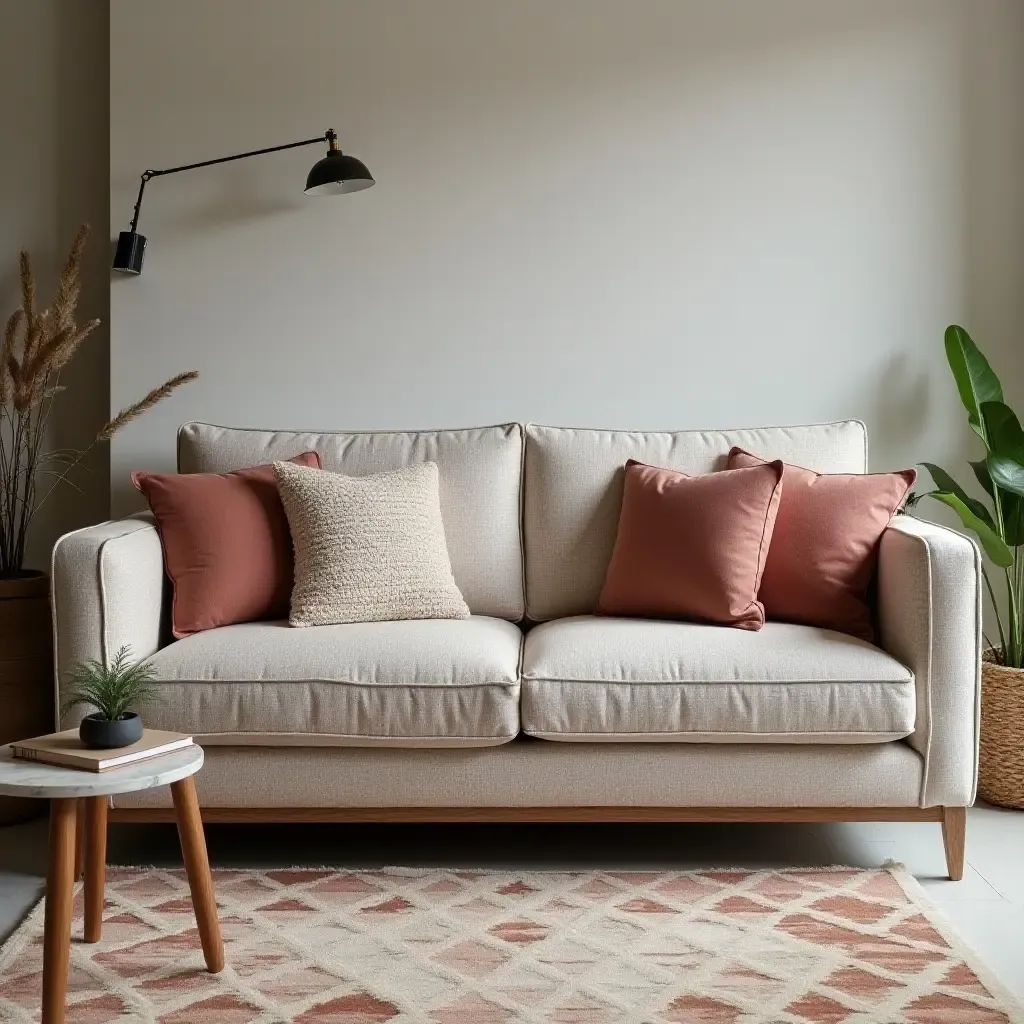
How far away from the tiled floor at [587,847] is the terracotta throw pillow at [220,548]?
51cm

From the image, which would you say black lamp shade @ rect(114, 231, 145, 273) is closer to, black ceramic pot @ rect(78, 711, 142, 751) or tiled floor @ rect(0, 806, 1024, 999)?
tiled floor @ rect(0, 806, 1024, 999)

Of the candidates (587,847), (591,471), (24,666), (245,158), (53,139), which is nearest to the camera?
(587,847)

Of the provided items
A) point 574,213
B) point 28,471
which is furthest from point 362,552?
point 574,213

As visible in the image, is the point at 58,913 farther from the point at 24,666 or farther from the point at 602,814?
the point at 24,666

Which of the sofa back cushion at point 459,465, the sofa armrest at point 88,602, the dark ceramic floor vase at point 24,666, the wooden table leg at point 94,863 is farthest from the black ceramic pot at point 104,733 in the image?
the sofa back cushion at point 459,465

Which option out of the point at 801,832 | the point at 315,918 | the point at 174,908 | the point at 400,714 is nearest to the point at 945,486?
the point at 801,832

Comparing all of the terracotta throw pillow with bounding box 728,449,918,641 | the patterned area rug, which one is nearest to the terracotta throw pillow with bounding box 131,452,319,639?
the patterned area rug

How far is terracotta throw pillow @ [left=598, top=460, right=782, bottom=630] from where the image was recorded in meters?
2.67

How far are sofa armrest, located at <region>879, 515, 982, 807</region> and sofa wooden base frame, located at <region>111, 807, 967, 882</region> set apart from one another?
6cm

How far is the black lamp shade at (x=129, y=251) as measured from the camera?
10.9ft

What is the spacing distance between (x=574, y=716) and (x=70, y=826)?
1.00 m

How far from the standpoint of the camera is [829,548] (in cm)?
271

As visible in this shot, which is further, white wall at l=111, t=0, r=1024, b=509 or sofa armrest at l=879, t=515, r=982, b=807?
white wall at l=111, t=0, r=1024, b=509

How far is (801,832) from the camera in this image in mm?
2783
